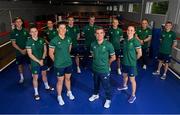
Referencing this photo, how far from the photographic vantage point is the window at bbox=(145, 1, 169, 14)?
655cm

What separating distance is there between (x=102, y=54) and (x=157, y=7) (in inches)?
204

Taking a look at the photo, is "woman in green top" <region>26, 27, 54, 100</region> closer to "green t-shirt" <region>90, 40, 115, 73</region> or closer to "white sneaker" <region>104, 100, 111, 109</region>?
"green t-shirt" <region>90, 40, 115, 73</region>

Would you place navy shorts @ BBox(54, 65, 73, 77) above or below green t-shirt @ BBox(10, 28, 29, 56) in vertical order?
below

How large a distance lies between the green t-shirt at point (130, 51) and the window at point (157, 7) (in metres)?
3.90

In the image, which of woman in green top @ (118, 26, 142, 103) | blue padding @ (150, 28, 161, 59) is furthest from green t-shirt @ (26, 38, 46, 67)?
blue padding @ (150, 28, 161, 59)

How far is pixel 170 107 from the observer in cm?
346

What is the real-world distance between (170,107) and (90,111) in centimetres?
153

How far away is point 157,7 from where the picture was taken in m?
7.23

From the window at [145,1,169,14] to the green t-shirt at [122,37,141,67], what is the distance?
3.90 m

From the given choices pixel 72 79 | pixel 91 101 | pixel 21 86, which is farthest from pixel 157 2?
pixel 21 86

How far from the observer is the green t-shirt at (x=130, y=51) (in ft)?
10.9

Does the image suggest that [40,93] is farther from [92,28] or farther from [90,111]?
[92,28]

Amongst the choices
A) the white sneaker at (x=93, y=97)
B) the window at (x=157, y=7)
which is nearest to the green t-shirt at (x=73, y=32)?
the white sneaker at (x=93, y=97)

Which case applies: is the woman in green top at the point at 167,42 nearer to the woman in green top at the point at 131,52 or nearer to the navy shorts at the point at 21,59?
the woman in green top at the point at 131,52
